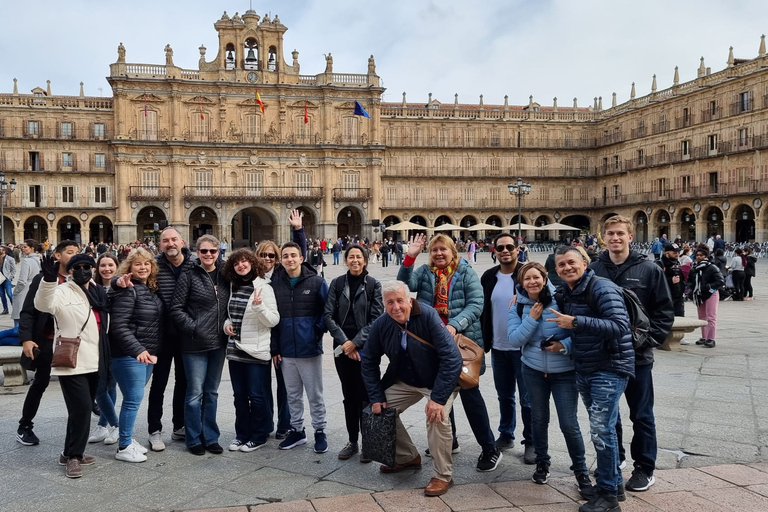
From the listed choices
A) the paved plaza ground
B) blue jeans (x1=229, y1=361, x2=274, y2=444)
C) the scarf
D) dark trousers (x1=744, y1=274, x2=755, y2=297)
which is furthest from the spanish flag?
the scarf

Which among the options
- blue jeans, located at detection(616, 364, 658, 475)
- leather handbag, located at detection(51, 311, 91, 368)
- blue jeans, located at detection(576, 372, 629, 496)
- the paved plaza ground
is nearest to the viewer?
blue jeans, located at detection(576, 372, 629, 496)

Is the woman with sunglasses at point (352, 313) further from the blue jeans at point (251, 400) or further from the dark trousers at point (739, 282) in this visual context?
the dark trousers at point (739, 282)

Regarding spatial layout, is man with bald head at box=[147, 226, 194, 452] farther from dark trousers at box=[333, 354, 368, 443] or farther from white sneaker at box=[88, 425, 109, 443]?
dark trousers at box=[333, 354, 368, 443]

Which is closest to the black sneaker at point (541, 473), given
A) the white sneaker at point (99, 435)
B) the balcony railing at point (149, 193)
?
the white sneaker at point (99, 435)

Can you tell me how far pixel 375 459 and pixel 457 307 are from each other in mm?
1288

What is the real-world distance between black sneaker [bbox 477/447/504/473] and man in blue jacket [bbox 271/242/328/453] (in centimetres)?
124

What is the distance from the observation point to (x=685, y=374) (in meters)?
7.28

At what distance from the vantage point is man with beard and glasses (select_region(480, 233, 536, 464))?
4.76 metres

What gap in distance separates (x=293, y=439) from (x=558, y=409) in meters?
2.13

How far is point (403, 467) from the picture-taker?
4426 millimetres

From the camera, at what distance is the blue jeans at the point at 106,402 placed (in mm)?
5012

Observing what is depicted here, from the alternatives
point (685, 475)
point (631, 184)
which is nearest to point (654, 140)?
A: point (631, 184)

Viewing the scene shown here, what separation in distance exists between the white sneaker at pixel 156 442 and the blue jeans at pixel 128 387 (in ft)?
0.71

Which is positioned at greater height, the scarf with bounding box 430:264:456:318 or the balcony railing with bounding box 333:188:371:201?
the balcony railing with bounding box 333:188:371:201
